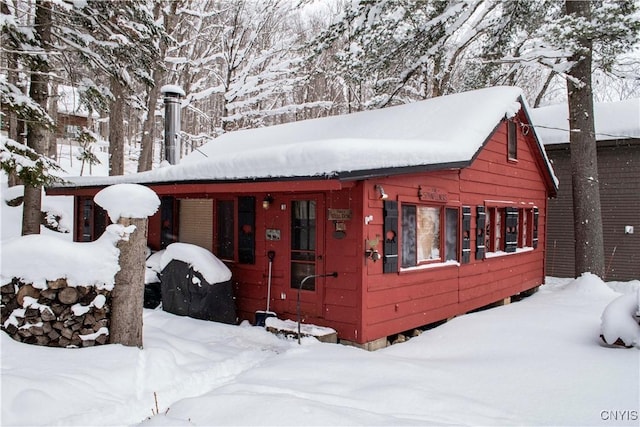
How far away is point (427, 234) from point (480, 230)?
1.91 m

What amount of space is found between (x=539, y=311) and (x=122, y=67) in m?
9.74

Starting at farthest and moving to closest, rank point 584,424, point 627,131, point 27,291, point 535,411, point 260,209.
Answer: point 627,131 < point 260,209 < point 27,291 < point 535,411 < point 584,424

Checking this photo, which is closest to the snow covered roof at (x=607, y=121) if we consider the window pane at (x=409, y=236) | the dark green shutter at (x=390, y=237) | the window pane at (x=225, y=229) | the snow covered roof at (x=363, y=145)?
the snow covered roof at (x=363, y=145)

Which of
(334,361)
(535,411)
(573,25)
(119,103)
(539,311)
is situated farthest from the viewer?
(119,103)

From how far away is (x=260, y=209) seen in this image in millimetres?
7336

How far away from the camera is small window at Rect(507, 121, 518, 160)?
10016 millimetres

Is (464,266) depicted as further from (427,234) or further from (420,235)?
(420,235)

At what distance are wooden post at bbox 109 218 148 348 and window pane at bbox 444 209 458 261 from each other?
16.5ft

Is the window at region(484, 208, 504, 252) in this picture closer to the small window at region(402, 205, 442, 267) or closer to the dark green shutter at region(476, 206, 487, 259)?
the dark green shutter at region(476, 206, 487, 259)

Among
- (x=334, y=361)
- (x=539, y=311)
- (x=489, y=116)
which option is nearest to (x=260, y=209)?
(x=334, y=361)

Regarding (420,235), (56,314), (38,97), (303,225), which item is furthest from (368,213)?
(38,97)

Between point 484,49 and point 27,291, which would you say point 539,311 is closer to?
point 484,49

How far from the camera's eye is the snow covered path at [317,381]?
3621mm

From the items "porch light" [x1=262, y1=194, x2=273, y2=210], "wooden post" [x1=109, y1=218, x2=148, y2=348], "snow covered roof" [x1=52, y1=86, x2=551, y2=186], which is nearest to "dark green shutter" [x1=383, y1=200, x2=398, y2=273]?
"snow covered roof" [x1=52, y1=86, x2=551, y2=186]
